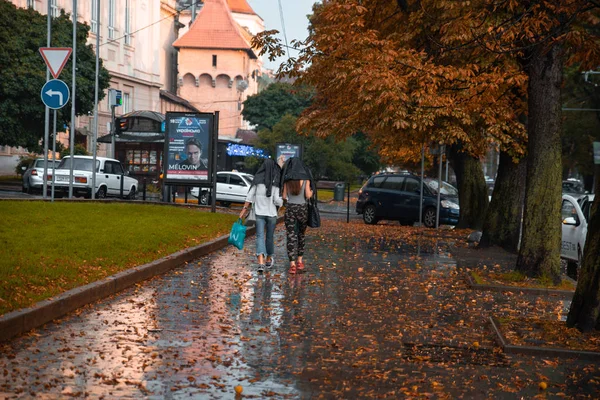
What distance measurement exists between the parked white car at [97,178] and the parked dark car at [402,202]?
32.1 feet

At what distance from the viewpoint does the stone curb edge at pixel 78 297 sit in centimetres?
868

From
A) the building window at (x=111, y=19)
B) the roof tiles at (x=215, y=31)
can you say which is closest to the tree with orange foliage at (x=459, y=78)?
the building window at (x=111, y=19)

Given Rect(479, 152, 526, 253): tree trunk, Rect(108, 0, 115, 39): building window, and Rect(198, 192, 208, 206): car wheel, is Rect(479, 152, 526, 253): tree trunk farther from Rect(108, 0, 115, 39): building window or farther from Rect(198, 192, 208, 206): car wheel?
Rect(108, 0, 115, 39): building window

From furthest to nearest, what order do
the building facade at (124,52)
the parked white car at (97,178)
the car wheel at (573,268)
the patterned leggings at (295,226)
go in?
1. the building facade at (124,52)
2. the parked white car at (97,178)
3. the car wheel at (573,268)
4. the patterned leggings at (295,226)

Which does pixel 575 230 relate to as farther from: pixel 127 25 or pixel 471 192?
pixel 127 25

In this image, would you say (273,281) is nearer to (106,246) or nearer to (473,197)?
(106,246)

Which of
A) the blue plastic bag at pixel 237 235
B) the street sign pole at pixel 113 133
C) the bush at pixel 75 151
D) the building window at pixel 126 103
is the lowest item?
the blue plastic bag at pixel 237 235

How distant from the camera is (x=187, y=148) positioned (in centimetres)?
2972

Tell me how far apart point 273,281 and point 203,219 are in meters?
11.4

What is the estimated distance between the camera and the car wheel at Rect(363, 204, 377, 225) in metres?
33.3

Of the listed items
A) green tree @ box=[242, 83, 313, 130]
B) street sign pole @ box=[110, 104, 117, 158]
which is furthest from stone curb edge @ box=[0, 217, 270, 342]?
green tree @ box=[242, 83, 313, 130]

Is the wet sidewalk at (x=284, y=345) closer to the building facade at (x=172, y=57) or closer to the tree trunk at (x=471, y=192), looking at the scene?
the tree trunk at (x=471, y=192)

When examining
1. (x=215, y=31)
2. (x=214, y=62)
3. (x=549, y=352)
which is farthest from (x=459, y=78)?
(x=215, y=31)

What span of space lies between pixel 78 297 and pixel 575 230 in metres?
11.3
